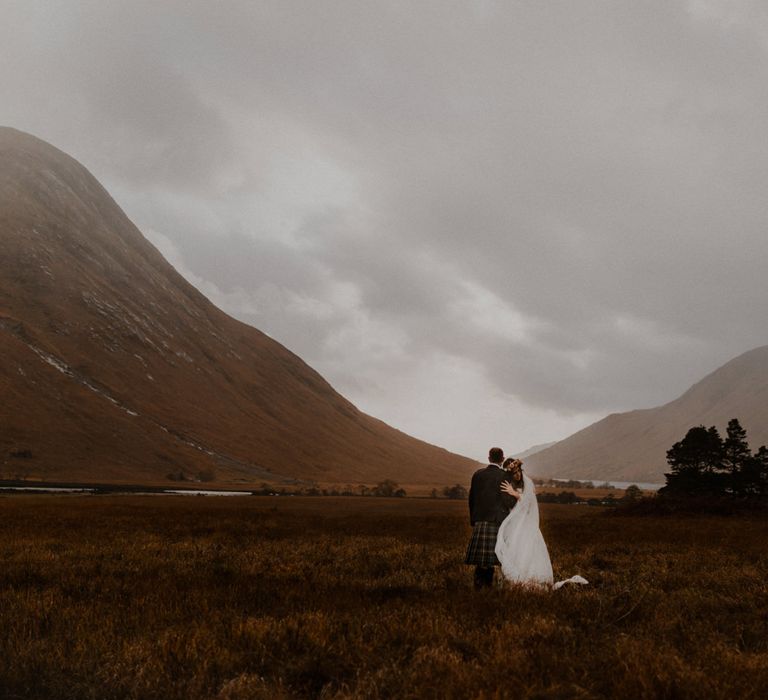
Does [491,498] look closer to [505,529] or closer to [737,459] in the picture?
[505,529]

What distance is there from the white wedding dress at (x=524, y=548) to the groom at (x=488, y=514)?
13 cm

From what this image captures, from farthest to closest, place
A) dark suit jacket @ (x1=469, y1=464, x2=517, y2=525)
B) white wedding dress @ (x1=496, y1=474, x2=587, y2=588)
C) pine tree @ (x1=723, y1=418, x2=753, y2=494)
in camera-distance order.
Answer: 1. pine tree @ (x1=723, y1=418, x2=753, y2=494)
2. dark suit jacket @ (x1=469, y1=464, x2=517, y2=525)
3. white wedding dress @ (x1=496, y1=474, x2=587, y2=588)

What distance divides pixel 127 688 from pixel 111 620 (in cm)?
208

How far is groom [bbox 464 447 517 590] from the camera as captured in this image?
10406 mm

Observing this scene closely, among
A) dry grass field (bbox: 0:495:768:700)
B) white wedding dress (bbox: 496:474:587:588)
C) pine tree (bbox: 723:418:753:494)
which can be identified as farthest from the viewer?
pine tree (bbox: 723:418:753:494)

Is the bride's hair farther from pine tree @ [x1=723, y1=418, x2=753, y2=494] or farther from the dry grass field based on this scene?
pine tree @ [x1=723, y1=418, x2=753, y2=494]

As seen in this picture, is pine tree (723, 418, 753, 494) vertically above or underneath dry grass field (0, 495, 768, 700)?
above

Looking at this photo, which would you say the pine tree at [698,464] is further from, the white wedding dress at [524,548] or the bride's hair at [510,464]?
the bride's hair at [510,464]

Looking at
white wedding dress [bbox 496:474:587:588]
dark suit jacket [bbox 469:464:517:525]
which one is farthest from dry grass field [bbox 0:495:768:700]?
dark suit jacket [bbox 469:464:517:525]

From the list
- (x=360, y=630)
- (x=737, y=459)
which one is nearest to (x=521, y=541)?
(x=360, y=630)

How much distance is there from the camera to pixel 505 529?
10.5m

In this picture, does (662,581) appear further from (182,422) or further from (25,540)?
(182,422)

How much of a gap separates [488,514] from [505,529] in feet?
1.30

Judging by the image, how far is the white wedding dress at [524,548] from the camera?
10281mm
